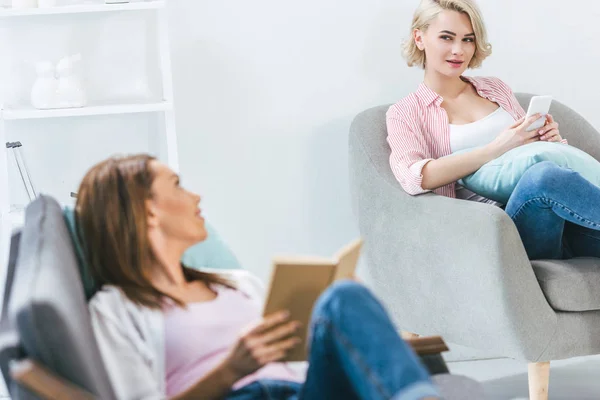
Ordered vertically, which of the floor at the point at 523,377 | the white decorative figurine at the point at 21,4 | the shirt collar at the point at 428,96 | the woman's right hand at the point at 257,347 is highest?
the white decorative figurine at the point at 21,4

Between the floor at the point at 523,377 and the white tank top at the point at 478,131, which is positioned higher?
the white tank top at the point at 478,131

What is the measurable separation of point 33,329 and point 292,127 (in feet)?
6.96

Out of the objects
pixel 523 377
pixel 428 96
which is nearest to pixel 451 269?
pixel 428 96

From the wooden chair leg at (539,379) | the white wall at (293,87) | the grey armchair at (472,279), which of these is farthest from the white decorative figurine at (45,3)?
the wooden chair leg at (539,379)

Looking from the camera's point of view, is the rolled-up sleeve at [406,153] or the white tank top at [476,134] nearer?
the rolled-up sleeve at [406,153]

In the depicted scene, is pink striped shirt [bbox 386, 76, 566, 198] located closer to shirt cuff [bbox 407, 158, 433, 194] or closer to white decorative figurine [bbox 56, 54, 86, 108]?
shirt cuff [bbox 407, 158, 433, 194]

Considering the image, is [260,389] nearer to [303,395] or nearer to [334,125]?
[303,395]

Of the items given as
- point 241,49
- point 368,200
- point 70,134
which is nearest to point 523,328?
point 368,200

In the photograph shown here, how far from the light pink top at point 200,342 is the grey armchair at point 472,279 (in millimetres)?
924

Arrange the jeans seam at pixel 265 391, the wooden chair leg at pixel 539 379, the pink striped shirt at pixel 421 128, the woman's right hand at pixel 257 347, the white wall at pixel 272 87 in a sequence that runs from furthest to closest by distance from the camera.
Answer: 1. the white wall at pixel 272 87
2. the pink striped shirt at pixel 421 128
3. the wooden chair leg at pixel 539 379
4. the jeans seam at pixel 265 391
5. the woman's right hand at pixel 257 347

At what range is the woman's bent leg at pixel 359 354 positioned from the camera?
1487 mm

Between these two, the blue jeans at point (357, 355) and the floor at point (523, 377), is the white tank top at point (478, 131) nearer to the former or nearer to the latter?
the floor at point (523, 377)

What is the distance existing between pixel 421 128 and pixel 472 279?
61cm

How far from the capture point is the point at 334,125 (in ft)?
11.4
